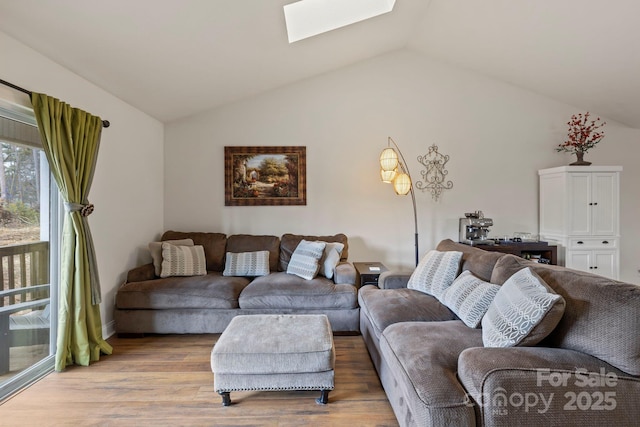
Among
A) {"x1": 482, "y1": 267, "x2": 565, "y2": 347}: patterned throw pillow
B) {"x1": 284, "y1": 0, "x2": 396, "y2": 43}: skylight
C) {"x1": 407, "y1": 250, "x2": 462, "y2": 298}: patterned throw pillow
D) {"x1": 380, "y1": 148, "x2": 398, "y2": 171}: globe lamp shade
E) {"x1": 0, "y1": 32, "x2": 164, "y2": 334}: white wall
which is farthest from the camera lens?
{"x1": 380, "y1": 148, "x2": 398, "y2": 171}: globe lamp shade

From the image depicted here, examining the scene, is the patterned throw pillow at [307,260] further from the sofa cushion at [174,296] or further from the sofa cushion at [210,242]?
the sofa cushion at [210,242]

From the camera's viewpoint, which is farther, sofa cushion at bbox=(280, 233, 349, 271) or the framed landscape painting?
the framed landscape painting

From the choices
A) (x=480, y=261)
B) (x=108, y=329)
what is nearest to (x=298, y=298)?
(x=480, y=261)

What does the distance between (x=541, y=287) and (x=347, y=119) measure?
2953mm

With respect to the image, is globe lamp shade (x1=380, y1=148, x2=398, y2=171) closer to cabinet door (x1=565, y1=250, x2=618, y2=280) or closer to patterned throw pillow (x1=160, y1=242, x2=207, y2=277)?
cabinet door (x1=565, y1=250, x2=618, y2=280)

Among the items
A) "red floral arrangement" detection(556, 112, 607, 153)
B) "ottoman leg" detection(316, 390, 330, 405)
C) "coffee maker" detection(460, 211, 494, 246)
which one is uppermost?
"red floral arrangement" detection(556, 112, 607, 153)

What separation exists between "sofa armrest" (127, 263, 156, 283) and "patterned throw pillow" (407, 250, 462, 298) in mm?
2630

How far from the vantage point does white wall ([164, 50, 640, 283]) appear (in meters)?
3.92

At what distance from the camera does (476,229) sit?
143 inches

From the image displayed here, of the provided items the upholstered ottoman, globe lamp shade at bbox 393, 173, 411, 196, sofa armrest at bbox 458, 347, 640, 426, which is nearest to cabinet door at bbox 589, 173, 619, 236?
globe lamp shade at bbox 393, 173, 411, 196

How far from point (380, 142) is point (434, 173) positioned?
802 millimetres

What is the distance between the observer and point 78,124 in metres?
2.40

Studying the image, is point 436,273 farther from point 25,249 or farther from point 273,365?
point 25,249

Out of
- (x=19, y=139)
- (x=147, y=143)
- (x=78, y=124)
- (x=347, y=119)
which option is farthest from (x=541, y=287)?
(x=147, y=143)
